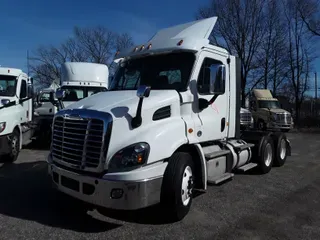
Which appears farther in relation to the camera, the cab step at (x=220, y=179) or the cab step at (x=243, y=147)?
the cab step at (x=243, y=147)

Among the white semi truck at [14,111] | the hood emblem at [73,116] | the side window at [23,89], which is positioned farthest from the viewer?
the side window at [23,89]

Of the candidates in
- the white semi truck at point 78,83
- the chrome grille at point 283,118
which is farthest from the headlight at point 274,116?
the white semi truck at point 78,83

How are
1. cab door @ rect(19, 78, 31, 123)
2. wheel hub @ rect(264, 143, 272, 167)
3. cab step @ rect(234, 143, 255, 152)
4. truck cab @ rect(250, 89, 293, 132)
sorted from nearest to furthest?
cab step @ rect(234, 143, 255, 152) < wheel hub @ rect(264, 143, 272, 167) < cab door @ rect(19, 78, 31, 123) < truck cab @ rect(250, 89, 293, 132)

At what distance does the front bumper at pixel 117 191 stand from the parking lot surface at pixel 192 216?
46 cm

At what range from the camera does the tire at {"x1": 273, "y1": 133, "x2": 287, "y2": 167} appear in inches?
374

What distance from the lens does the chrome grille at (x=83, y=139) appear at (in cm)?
450

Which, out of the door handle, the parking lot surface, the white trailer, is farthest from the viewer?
the white trailer

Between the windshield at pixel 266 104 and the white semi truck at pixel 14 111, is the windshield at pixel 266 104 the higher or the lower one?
the higher one

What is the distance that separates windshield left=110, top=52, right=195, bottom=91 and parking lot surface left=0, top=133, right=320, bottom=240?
213 cm

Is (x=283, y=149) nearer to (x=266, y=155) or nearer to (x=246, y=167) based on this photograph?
(x=266, y=155)

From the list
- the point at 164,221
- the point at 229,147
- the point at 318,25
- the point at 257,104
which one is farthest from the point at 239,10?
the point at 164,221

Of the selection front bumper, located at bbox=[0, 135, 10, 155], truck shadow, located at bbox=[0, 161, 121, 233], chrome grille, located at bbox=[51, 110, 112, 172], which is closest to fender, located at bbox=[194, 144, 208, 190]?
truck shadow, located at bbox=[0, 161, 121, 233]

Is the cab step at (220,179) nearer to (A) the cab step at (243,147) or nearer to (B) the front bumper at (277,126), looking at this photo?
(A) the cab step at (243,147)

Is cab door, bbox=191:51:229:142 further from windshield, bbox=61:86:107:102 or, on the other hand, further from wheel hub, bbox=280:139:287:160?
windshield, bbox=61:86:107:102
